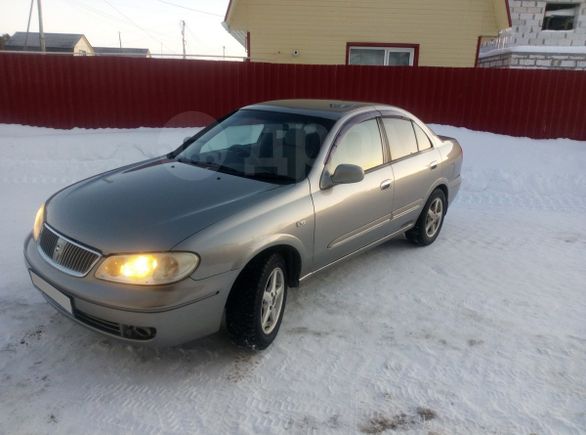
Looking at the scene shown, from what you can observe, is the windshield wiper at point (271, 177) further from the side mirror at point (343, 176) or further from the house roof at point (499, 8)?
the house roof at point (499, 8)

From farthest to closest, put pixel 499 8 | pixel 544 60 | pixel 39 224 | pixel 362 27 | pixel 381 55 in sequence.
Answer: pixel 544 60, pixel 381 55, pixel 362 27, pixel 499 8, pixel 39 224

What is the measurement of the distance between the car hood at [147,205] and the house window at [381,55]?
10381 millimetres

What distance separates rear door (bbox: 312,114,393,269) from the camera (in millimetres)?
3518

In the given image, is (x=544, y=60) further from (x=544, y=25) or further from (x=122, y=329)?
(x=122, y=329)

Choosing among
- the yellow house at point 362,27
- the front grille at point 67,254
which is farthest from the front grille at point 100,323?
the yellow house at point 362,27

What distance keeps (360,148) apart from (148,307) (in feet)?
7.41

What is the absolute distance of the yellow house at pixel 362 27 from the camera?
12.3 metres

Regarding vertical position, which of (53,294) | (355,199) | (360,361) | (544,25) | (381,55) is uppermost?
(544,25)

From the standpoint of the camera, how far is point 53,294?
9.37 ft

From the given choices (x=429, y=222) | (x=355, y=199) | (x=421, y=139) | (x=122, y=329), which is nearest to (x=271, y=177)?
(x=355, y=199)

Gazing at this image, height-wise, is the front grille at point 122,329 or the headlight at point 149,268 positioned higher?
the headlight at point 149,268

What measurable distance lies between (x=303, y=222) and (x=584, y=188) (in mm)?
6641

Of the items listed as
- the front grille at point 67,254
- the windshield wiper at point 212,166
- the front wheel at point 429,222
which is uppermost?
the windshield wiper at point 212,166

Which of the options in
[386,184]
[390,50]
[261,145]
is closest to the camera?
[261,145]
